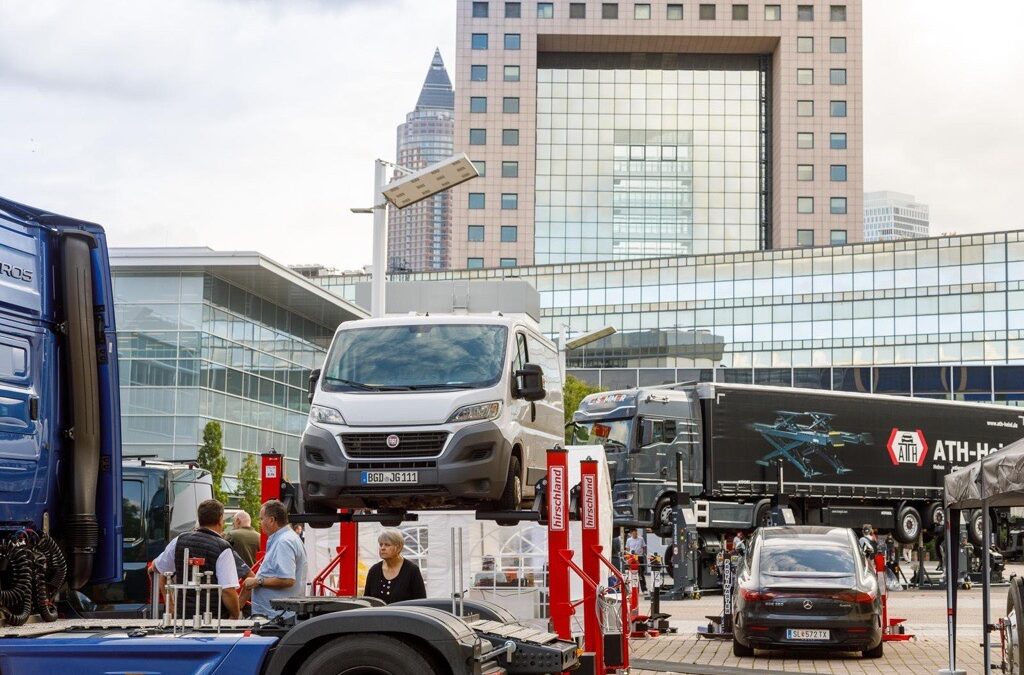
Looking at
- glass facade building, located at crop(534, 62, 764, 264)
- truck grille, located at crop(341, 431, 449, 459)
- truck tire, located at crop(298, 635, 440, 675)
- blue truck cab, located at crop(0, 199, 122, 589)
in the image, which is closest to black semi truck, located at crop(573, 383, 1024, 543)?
truck grille, located at crop(341, 431, 449, 459)

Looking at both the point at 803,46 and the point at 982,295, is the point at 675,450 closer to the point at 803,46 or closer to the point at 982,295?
the point at 982,295

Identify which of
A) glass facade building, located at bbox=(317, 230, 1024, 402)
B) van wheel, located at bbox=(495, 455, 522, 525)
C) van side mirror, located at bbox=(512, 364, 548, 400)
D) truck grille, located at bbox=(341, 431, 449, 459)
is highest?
glass facade building, located at bbox=(317, 230, 1024, 402)

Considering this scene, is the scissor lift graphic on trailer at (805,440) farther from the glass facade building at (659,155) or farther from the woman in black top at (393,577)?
the glass facade building at (659,155)

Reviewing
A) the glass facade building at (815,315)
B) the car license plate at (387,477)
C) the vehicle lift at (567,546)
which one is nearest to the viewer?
the vehicle lift at (567,546)

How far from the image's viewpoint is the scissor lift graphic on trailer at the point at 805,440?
35.1m

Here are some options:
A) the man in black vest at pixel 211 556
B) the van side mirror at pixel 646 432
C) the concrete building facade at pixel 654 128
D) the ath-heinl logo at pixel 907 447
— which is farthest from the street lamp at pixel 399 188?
the concrete building facade at pixel 654 128

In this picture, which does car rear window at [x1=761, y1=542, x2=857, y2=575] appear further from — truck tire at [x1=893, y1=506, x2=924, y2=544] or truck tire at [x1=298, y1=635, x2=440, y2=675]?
truck tire at [x1=893, y1=506, x2=924, y2=544]

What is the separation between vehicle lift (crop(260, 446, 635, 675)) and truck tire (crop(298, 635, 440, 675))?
2808mm

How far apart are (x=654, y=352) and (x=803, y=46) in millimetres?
34052

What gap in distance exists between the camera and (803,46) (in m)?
112

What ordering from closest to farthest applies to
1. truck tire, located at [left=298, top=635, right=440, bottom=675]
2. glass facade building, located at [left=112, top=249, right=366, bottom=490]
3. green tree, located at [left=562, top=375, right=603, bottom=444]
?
truck tire, located at [left=298, top=635, right=440, bottom=675] < glass facade building, located at [left=112, top=249, right=366, bottom=490] < green tree, located at [left=562, top=375, right=603, bottom=444]

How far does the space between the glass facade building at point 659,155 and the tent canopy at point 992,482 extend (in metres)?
104

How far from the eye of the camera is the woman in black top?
36.4ft

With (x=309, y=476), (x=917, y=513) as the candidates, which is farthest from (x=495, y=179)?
(x=309, y=476)
